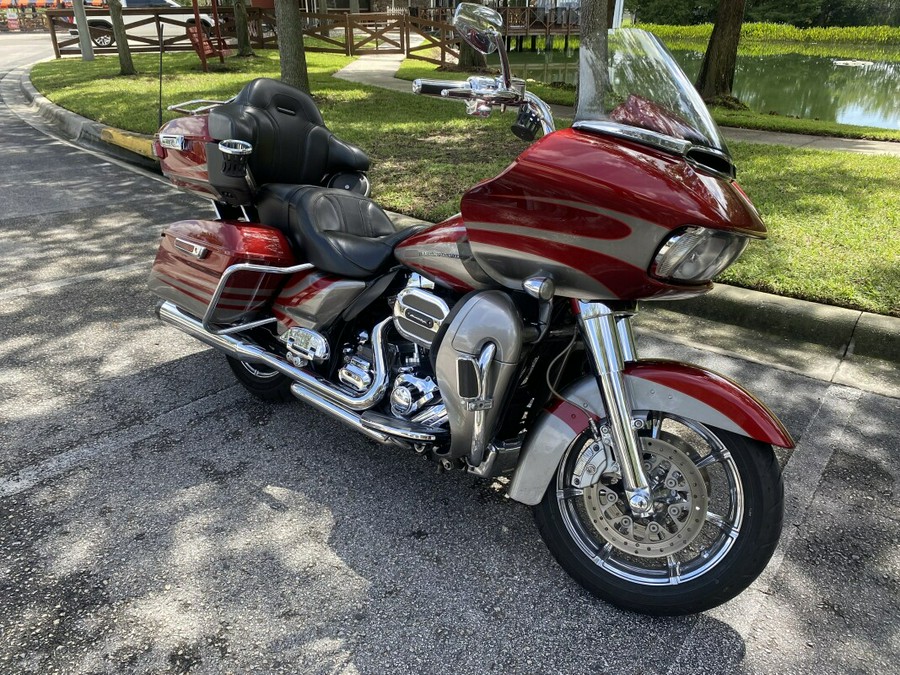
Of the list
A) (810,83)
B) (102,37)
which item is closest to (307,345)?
(810,83)

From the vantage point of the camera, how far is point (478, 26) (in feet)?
7.02

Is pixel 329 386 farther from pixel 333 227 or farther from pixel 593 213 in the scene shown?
pixel 593 213

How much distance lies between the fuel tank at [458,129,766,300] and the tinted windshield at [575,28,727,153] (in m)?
0.09

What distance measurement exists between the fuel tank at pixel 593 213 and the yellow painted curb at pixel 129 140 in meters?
7.07

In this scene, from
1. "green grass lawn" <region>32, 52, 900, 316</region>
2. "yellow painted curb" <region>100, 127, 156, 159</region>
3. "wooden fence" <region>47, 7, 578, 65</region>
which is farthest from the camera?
"wooden fence" <region>47, 7, 578, 65</region>

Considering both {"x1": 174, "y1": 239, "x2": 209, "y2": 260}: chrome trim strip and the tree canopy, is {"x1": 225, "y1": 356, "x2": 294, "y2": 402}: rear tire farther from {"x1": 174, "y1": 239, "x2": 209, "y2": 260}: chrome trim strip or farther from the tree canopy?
the tree canopy

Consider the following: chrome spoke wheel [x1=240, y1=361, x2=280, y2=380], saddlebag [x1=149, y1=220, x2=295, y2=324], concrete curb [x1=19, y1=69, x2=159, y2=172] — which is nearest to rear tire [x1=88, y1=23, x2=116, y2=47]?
concrete curb [x1=19, y1=69, x2=159, y2=172]

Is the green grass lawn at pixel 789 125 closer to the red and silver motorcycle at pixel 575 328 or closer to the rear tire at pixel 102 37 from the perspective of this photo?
the red and silver motorcycle at pixel 575 328

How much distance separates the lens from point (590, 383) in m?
2.29

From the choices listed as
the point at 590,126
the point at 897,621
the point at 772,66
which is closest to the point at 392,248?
the point at 590,126

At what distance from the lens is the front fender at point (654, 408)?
2.08 metres

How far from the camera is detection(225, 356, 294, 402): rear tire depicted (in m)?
3.43

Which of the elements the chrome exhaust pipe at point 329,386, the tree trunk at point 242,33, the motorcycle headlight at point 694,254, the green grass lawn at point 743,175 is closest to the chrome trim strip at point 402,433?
the chrome exhaust pipe at point 329,386

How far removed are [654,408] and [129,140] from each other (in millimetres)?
8352
